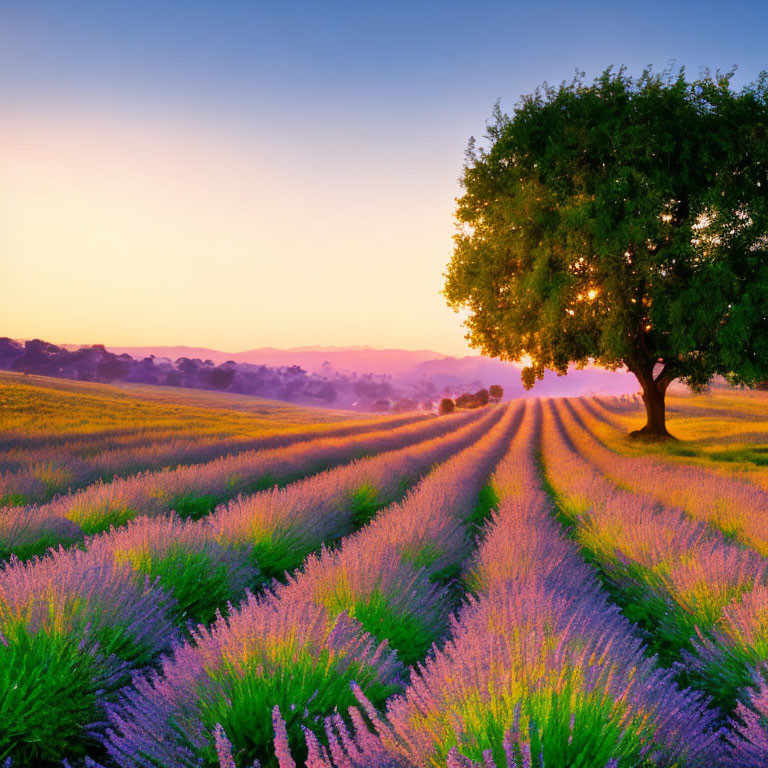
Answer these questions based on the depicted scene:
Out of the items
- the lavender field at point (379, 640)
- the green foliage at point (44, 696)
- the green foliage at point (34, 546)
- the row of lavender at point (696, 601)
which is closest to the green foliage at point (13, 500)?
the lavender field at point (379, 640)

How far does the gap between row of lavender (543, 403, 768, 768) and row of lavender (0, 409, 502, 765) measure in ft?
9.49

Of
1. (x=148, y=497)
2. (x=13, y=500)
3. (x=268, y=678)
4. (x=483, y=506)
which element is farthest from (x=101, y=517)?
(x=483, y=506)

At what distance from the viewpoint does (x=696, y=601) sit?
335cm

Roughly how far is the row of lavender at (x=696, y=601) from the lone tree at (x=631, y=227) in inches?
365

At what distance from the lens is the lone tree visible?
12.5m

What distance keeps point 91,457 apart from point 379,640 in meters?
10.1

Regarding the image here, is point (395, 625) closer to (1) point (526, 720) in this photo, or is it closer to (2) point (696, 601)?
(1) point (526, 720)

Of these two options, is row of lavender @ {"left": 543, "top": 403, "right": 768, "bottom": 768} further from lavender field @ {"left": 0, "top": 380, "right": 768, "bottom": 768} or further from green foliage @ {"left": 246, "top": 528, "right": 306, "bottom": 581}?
green foliage @ {"left": 246, "top": 528, "right": 306, "bottom": 581}

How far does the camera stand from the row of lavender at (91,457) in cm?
723

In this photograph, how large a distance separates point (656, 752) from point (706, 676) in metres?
1.47

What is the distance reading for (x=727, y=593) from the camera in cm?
332

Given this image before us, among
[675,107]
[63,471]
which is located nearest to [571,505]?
[63,471]

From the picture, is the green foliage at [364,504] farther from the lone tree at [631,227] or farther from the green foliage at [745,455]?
the green foliage at [745,455]

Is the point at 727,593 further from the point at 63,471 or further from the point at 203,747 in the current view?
the point at 63,471
